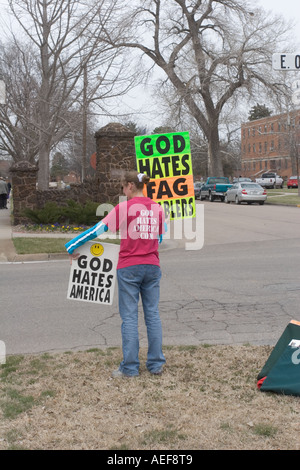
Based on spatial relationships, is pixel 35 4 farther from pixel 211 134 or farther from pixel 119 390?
pixel 211 134

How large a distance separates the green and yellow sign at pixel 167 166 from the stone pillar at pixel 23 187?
1436cm

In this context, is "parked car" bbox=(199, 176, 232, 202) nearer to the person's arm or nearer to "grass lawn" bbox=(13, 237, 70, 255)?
"grass lawn" bbox=(13, 237, 70, 255)

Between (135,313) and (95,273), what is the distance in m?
0.65

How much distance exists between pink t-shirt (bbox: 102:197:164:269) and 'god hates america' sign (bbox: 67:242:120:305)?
0.44m

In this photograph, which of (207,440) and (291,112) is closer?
(207,440)

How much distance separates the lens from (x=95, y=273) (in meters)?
5.39

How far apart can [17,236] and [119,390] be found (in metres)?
12.3

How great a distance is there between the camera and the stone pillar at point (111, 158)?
20.4 meters

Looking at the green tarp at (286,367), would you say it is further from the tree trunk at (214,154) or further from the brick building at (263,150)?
the brick building at (263,150)

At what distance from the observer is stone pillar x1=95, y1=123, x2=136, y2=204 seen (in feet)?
66.9

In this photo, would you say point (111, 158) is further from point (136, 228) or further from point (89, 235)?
point (136, 228)

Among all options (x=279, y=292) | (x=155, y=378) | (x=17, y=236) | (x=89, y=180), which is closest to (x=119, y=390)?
(x=155, y=378)

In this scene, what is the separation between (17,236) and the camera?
53.5 feet

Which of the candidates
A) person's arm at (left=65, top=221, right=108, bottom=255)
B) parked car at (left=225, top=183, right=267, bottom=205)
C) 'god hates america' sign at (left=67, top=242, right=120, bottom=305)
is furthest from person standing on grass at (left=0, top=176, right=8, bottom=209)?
person's arm at (left=65, top=221, right=108, bottom=255)
